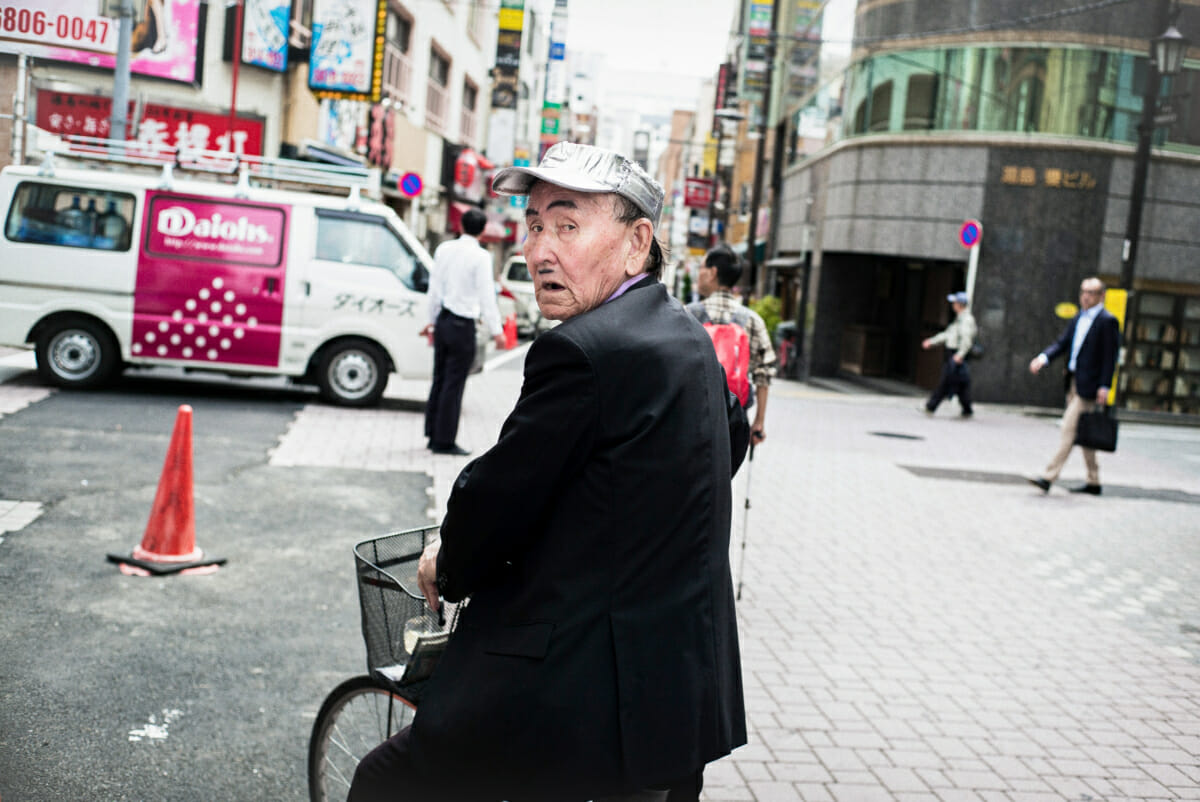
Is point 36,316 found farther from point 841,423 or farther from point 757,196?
point 757,196

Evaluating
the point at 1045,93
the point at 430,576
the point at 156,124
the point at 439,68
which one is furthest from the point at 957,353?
the point at 439,68

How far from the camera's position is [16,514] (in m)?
6.58

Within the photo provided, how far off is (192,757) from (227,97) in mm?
16997

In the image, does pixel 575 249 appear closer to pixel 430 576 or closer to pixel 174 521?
pixel 430 576

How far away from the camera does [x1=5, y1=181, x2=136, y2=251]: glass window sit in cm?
1157

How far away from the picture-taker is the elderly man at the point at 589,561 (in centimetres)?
196

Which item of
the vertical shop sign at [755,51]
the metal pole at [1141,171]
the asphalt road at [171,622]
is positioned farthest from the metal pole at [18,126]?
the vertical shop sign at [755,51]

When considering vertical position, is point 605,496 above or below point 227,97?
below

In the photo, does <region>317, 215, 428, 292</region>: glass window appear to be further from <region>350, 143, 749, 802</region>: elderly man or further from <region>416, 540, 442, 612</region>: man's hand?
<region>350, 143, 749, 802</region>: elderly man

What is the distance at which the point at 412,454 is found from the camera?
9.86 m

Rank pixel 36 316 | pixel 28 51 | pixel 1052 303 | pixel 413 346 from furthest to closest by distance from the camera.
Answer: pixel 1052 303
pixel 413 346
pixel 36 316
pixel 28 51

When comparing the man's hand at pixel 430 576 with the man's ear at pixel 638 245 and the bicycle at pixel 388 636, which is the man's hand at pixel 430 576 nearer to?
the bicycle at pixel 388 636

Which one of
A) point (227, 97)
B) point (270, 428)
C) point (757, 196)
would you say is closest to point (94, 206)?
point (270, 428)

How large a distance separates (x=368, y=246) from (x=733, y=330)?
7.39 metres
